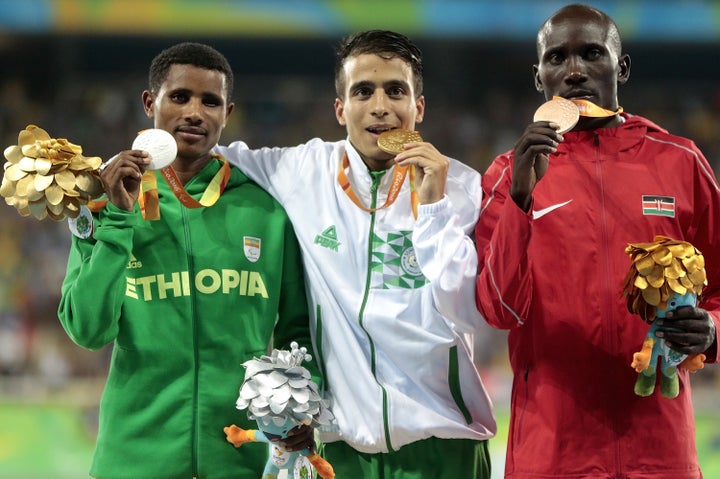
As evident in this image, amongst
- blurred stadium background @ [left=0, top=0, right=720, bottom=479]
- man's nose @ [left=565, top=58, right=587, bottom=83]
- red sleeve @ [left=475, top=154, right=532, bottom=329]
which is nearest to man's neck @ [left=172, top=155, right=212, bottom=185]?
red sleeve @ [left=475, top=154, right=532, bottom=329]

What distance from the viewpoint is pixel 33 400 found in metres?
9.20

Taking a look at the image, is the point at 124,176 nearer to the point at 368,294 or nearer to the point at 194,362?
the point at 194,362

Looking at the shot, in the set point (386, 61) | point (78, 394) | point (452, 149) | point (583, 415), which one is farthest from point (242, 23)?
point (583, 415)

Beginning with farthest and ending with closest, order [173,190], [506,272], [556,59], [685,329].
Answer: [173,190] → [556,59] → [506,272] → [685,329]

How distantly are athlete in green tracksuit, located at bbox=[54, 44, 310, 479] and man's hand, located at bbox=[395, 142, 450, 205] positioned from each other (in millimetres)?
608

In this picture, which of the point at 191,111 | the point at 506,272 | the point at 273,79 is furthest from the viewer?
the point at 273,79

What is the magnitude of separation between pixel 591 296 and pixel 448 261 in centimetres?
47

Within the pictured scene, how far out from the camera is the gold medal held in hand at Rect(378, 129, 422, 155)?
3348 mm

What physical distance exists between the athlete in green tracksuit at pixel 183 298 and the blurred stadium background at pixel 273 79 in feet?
22.4

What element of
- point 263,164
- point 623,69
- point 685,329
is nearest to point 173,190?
point 263,164

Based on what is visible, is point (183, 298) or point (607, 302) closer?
point (607, 302)

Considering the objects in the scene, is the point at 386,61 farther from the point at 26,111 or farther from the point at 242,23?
the point at 26,111

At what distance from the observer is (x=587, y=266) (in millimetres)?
3143

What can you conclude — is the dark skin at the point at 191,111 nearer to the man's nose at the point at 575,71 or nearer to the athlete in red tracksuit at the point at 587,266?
the athlete in red tracksuit at the point at 587,266
